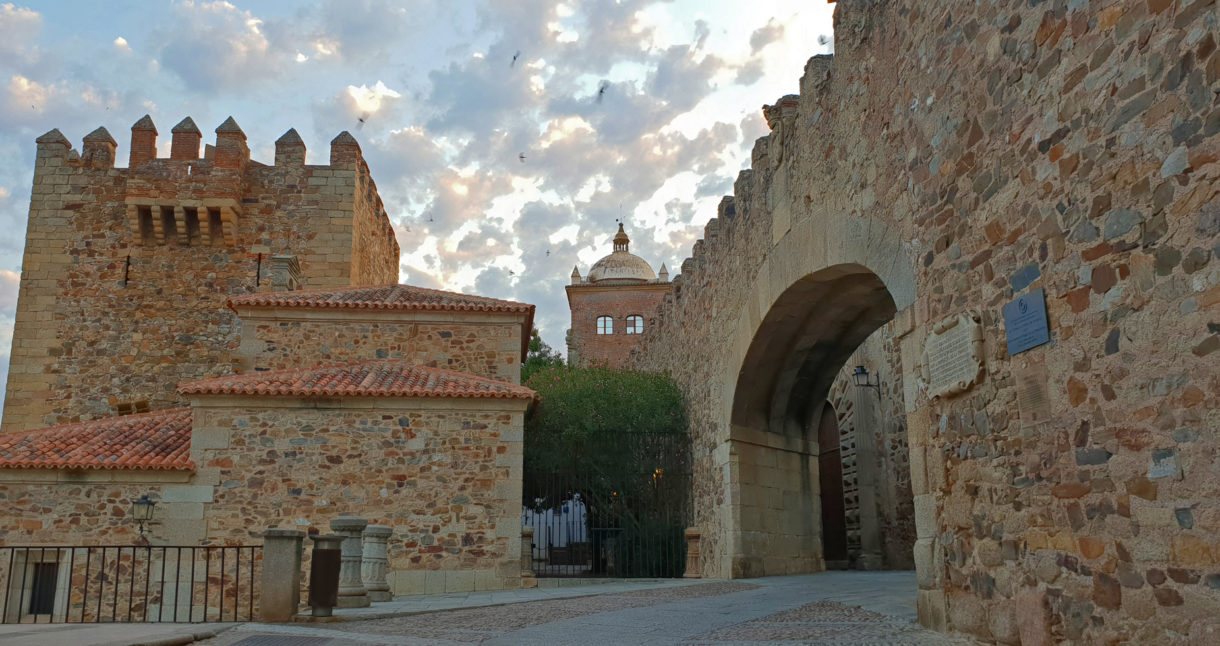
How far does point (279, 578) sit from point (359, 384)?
501cm

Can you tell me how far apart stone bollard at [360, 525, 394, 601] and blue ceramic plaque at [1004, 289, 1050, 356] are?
649 cm

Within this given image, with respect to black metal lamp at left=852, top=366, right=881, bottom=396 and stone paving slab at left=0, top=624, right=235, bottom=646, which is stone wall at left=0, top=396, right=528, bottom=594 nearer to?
stone paving slab at left=0, top=624, right=235, bottom=646

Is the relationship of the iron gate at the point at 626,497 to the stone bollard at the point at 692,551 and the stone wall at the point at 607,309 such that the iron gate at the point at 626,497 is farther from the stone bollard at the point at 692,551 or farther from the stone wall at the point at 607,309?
the stone wall at the point at 607,309

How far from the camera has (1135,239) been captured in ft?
13.9

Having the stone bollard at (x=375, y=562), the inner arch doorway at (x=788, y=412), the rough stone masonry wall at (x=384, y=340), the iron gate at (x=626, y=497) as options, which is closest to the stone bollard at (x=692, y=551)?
the iron gate at (x=626, y=497)

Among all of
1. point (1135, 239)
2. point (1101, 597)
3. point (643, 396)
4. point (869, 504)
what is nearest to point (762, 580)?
point (869, 504)

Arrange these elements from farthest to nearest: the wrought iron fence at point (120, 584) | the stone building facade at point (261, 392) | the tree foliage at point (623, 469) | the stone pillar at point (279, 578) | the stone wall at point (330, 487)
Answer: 1. the tree foliage at point (623, 469)
2. the stone building facade at point (261, 392)
3. the stone wall at point (330, 487)
4. the wrought iron fence at point (120, 584)
5. the stone pillar at point (279, 578)

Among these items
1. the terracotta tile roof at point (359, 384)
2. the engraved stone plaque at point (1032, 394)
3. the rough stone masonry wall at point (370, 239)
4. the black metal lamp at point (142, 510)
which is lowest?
the black metal lamp at point (142, 510)

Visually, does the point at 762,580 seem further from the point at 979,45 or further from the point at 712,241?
the point at 979,45

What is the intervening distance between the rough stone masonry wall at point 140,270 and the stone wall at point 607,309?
16.3 meters

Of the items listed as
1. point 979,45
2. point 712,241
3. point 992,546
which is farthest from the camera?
point 712,241

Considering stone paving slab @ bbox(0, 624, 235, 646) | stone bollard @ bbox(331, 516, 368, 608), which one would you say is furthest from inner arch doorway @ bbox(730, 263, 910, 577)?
stone paving slab @ bbox(0, 624, 235, 646)

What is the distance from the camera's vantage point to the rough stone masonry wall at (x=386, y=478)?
11.5 meters

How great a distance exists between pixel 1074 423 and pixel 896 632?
1917mm
